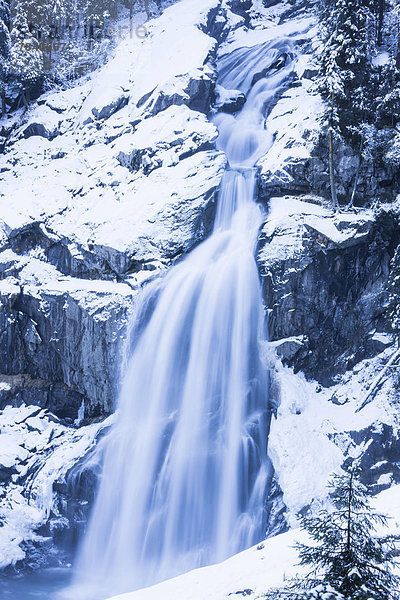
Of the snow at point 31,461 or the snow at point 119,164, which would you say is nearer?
the snow at point 31,461

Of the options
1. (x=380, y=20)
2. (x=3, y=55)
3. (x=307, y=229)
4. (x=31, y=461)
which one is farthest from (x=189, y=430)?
(x=3, y=55)

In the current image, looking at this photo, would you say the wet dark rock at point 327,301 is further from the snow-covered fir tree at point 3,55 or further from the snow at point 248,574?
the snow-covered fir tree at point 3,55

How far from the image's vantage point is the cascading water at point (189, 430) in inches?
659

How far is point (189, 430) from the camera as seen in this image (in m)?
19.0

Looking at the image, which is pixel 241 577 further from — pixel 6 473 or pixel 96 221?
pixel 96 221

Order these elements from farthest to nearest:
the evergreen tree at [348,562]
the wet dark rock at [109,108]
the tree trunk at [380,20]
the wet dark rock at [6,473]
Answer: the wet dark rock at [109,108] → the tree trunk at [380,20] → the wet dark rock at [6,473] → the evergreen tree at [348,562]

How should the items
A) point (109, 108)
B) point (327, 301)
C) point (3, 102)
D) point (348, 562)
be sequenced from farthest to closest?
point (3, 102) → point (109, 108) → point (327, 301) → point (348, 562)

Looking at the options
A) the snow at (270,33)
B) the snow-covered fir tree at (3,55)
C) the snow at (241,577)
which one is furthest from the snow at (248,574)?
the snow-covered fir tree at (3,55)

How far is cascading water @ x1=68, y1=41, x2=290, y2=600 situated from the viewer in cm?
1675

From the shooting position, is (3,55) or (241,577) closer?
(241,577)

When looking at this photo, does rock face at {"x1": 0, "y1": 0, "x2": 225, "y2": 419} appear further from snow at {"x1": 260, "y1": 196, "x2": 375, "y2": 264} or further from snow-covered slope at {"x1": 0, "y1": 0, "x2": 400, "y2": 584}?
snow at {"x1": 260, "y1": 196, "x2": 375, "y2": 264}

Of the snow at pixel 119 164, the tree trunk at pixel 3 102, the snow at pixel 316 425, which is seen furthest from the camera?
the tree trunk at pixel 3 102

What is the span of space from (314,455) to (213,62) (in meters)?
32.9

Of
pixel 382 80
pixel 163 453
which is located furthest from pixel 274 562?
pixel 382 80
